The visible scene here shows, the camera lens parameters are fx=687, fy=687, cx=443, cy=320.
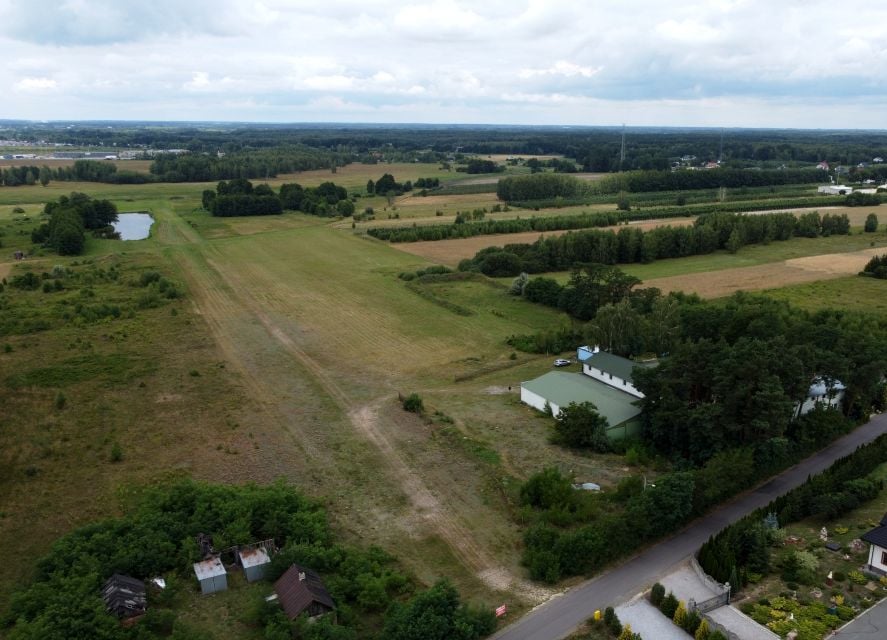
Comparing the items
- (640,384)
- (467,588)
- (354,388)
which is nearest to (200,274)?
(354,388)

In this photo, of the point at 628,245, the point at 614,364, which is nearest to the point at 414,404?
the point at 614,364

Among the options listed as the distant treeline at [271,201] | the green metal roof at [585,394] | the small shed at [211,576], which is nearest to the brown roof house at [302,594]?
the small shed at [211,576]

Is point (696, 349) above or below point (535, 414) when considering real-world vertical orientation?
above

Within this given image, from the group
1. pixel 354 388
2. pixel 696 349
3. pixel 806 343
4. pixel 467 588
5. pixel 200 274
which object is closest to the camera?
pixel 467 588

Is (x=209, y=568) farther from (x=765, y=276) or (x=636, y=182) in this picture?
(x=636, y=182)

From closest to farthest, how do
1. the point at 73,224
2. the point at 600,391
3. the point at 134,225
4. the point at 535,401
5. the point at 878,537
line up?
the point at 878,537 → the point at 600,391 → the point at 535,401 → the point at 73,224 → the point at 134,225

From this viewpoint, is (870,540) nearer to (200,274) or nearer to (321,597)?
(321,597)
